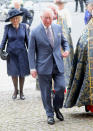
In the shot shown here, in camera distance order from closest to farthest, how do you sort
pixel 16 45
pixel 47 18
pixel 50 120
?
pixel 47 18 < pixel 50 120 < pixel 16 45

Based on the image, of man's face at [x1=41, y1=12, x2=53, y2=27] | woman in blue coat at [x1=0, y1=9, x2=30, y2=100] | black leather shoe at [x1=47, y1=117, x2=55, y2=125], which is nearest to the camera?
man's face at [x1=41, y1=12, x2=53, y2=27]

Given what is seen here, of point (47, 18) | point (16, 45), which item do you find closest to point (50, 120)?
point (47, 18)

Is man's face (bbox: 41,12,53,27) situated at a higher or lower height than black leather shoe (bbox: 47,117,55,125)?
higher

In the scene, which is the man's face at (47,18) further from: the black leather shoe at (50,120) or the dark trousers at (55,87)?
the black leather shoe at (50,120)

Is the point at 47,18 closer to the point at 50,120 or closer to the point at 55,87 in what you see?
the point at 55,87

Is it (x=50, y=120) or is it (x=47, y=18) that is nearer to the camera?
(x=47, y=18)

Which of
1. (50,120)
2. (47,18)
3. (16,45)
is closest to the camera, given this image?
(47,18)

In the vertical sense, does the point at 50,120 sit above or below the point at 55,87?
below

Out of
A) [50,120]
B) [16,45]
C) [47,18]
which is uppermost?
[47,18]

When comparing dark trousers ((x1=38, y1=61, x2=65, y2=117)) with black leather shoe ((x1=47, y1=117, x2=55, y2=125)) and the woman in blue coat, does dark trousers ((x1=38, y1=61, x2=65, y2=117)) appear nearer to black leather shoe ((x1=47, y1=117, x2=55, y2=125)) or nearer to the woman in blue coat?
black leather shoe ((x1=47, y1=117, x2=55, y2=125))

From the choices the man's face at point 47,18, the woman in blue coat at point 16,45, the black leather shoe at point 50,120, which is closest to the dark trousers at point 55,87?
the black leather shoe at point 50,120

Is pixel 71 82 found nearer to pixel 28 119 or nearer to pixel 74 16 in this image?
pixel 28 119

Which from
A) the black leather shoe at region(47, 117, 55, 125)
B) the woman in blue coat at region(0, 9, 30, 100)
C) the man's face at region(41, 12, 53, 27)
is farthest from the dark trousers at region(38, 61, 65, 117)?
the woman in blue coat at region(0, 9, 30, 100)

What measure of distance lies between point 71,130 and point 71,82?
0.97 meters
